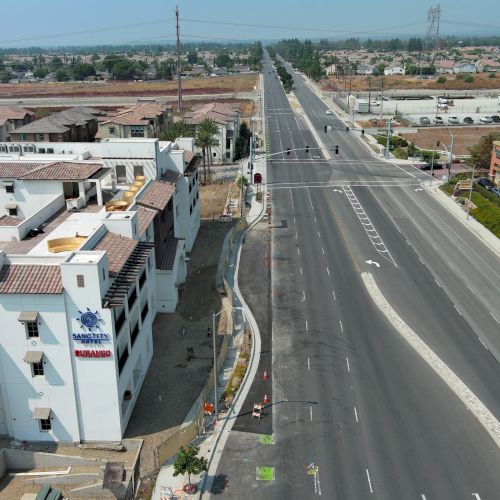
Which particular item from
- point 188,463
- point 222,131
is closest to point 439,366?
point 188,463

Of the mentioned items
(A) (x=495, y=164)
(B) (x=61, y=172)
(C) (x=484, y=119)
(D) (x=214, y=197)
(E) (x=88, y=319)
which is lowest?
(D) (x=214, y=197)

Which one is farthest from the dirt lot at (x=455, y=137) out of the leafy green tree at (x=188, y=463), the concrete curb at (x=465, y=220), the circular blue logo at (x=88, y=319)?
the leafy green tree at (x=188, y=463)

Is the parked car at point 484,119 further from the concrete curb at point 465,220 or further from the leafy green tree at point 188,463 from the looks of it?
the leafy green tree at point 188,463

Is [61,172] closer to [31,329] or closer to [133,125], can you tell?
[31,329]

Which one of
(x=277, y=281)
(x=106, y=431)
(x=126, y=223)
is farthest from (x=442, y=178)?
(x=106, y=431)

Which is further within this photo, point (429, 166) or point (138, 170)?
point (429, 166)

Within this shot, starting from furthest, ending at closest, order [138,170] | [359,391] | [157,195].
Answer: [138,170]
[157,195]
[359,391]
